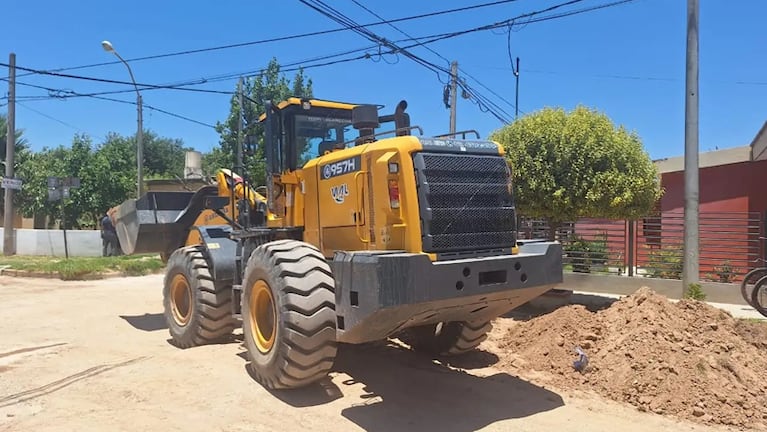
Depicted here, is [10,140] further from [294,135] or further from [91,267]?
[294,135]

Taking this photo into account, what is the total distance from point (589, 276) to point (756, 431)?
7.26m

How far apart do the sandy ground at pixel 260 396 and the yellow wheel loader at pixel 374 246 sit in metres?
0.39

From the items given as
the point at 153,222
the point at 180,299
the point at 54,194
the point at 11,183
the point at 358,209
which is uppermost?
the point at 11,183

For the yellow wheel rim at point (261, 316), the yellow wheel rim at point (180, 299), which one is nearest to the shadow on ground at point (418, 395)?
the yellow wheel rim at point (261, 316)

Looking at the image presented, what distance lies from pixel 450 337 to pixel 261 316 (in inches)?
→ 87.3

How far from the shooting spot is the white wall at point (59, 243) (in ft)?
78.3

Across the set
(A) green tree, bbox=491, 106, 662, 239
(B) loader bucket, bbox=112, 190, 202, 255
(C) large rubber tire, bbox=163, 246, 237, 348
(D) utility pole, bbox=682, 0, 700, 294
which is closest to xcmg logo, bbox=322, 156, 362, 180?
(C) large rubber tire, bbox=163, 246, 237, 348

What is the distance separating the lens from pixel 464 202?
211 inches

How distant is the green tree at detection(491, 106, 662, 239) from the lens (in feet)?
32.1

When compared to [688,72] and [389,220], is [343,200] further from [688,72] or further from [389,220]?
[688,72]

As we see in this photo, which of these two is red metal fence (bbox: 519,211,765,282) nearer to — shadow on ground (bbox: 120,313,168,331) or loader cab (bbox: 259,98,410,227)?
loader cab (bbox: 259,98,410,227)

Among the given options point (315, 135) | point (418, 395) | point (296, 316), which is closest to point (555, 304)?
point (418, 395)

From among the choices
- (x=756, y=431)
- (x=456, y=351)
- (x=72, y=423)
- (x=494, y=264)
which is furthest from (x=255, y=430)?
(x=756, y=431)

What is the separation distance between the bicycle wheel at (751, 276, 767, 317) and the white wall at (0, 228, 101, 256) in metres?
22.1
